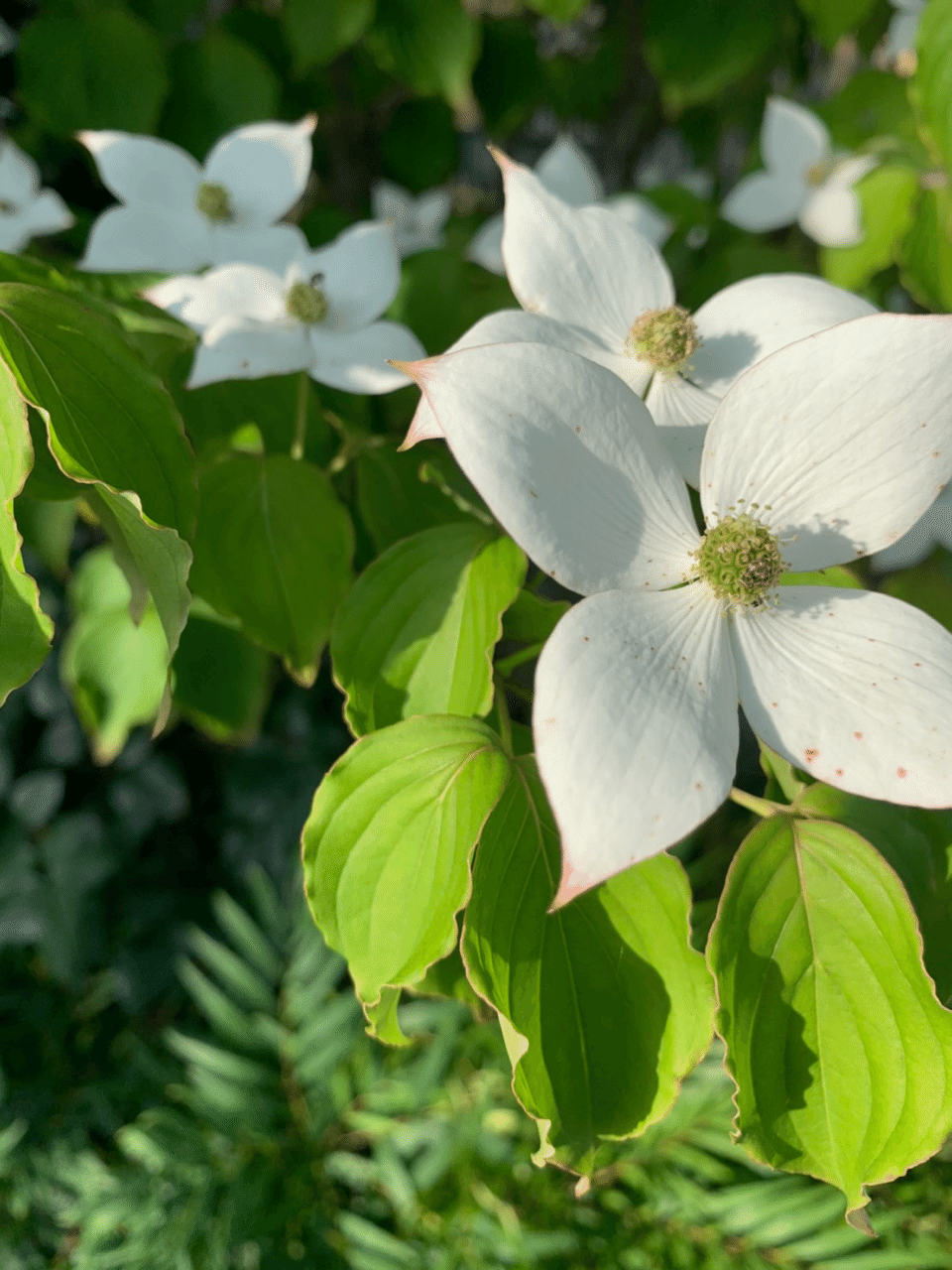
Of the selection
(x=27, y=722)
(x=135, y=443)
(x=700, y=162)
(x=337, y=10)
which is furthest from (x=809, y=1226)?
(x=700, y=162)

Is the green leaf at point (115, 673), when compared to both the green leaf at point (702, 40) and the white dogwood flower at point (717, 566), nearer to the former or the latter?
the white dogwood flower at point (717, 566)

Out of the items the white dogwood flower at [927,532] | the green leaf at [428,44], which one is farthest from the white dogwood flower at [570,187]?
the white dogwood flower at [927,532]

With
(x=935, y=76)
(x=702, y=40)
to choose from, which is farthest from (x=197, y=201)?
(x=702, y=40)

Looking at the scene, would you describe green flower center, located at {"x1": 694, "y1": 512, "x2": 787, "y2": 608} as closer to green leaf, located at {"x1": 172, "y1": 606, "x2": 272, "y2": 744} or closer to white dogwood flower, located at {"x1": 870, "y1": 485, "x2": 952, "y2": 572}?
white dogwood flower, located at {"x1": 870, "y1": 485, "x2": 952, "y2": 572}

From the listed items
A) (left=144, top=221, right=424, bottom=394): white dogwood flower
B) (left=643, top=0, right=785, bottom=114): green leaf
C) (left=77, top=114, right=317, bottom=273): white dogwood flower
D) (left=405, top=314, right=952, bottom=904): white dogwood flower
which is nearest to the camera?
(left=405, top=314, right=952, bottom=904): white dogwood flower

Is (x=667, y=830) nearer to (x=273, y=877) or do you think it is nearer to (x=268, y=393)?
(x=268, y=393)

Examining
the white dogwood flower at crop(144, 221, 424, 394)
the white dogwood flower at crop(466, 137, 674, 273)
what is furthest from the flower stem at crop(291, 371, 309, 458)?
the white dogwood flower at crop(466, 137, 674, 273)
